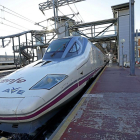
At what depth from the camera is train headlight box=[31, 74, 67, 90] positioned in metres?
2.74

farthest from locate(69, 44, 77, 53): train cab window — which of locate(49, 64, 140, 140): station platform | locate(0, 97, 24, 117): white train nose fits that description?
locate(0, 97, 24, 117): white train nose

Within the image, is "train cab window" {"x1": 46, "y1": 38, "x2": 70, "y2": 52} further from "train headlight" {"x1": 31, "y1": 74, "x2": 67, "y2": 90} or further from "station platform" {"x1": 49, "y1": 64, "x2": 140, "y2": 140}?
"station platform" {"x1": 49, "y1": 64, "x2": 140, "y2": 140}

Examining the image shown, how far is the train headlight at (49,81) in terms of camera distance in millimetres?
2740

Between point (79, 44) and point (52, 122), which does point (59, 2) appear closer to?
point (79, 44)

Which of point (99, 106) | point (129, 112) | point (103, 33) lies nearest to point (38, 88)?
point (99, 106)

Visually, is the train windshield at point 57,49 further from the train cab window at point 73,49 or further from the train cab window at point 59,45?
the train cab window at point 73,49

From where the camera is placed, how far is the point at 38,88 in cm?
267

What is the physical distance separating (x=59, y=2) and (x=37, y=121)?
15.4 m

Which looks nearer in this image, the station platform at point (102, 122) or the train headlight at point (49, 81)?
the station platform at point (102, 122)

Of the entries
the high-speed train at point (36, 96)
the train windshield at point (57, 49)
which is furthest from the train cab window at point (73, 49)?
the high-speed train at point (36, 96)

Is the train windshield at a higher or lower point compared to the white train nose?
higher

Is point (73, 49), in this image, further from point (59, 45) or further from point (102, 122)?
point (102, 122)

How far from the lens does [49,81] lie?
2908mm

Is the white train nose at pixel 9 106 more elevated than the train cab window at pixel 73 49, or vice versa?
the train cab window at pixel 73 49
